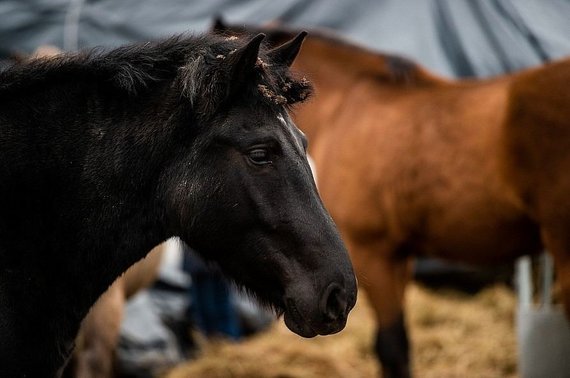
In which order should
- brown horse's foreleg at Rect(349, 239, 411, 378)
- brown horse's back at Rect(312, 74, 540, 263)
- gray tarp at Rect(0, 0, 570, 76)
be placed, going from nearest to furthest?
1. brown horse's back at Rect(312, 74, 540, 263)
2. brown horse's foreleg at Rect(349, 239, 411, 378)
3. gray tarp at Rect(0, 0, 570, 76)

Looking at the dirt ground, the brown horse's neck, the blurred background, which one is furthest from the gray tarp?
the dirt ground

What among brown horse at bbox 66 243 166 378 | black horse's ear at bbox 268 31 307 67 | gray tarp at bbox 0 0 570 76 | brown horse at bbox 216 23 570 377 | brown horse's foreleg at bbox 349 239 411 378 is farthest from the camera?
gray tarp at bbox 0 0 570 76

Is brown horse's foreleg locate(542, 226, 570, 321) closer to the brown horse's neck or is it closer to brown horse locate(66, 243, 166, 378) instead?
the brown horse's neck

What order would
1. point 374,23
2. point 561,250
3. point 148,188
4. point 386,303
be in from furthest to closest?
point 374,23, point 386,303, point 561,250, point 148,188

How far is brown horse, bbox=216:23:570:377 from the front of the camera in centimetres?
361

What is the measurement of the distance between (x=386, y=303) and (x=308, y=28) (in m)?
2.09

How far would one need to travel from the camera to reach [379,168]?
14.3 feet

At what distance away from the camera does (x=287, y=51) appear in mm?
2318

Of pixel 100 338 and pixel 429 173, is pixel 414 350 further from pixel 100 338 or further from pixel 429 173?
pixel 100 338

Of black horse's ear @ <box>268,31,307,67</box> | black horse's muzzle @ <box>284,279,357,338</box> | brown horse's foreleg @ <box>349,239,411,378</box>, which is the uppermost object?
black horse's ear @ <box>268,31,307,67</box>

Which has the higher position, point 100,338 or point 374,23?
point 374,23

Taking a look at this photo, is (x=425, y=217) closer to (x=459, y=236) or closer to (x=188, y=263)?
(x=459, y=236)

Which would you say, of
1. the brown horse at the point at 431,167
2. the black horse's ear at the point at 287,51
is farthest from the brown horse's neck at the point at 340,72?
the black horse's ear at the point at 287,51

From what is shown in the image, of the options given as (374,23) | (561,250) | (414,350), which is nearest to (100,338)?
(561,250)
